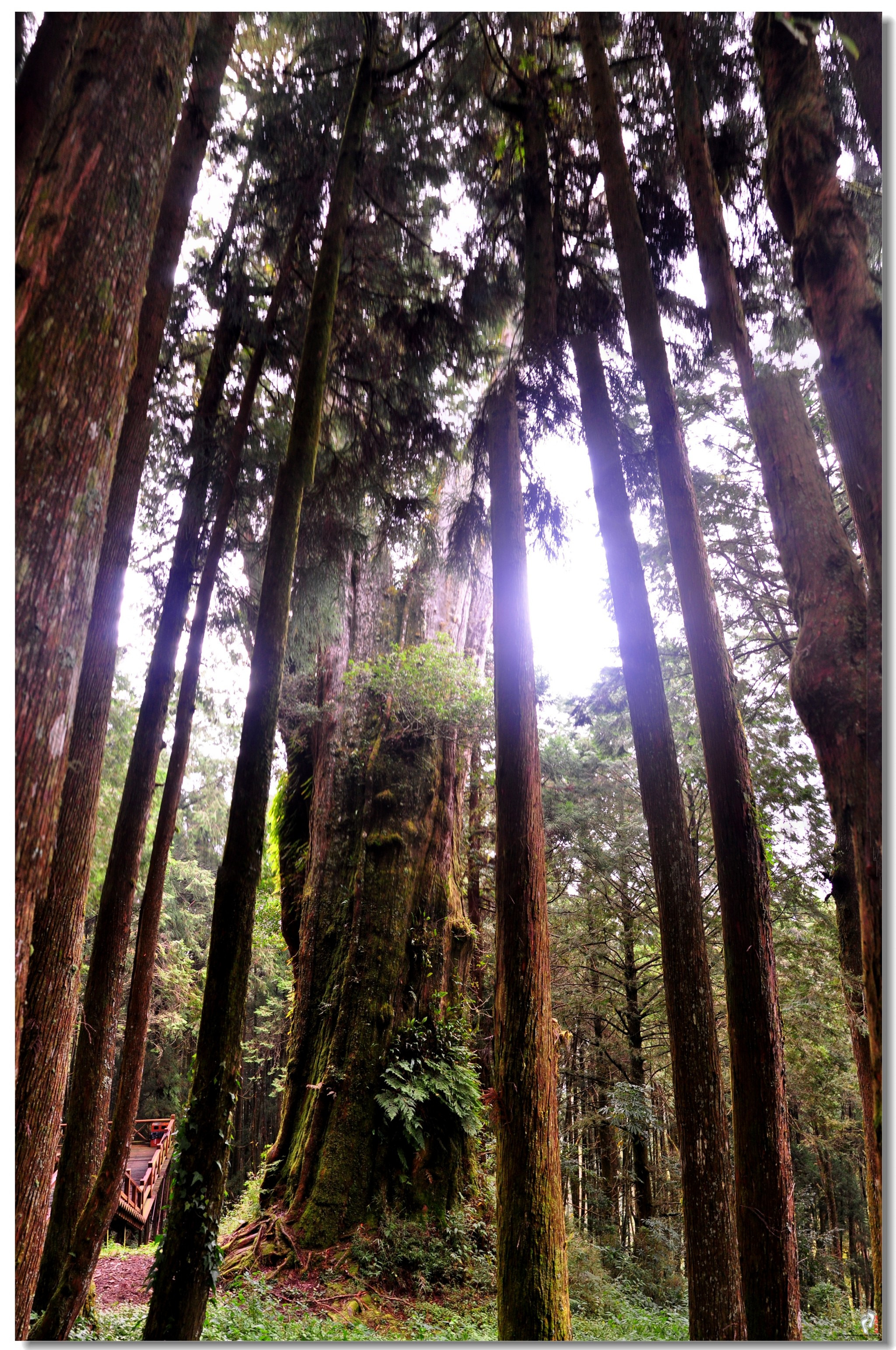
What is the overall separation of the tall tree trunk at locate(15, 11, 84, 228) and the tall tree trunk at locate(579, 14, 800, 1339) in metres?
3.10

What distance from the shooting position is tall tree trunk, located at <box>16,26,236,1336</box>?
330cm

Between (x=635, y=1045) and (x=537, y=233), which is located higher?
(x=537, y=233)

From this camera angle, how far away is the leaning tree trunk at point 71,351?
4.96ft

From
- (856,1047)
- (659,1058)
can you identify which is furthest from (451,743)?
(659,1058)

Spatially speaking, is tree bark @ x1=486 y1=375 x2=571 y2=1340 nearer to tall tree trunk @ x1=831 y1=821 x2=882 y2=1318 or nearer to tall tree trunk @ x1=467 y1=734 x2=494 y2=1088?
tall tree trunk @ x1=831 y1=821 x2=882 y2=1318

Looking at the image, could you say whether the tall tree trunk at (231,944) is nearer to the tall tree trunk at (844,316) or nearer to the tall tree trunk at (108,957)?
the tall tree trunk at (108,957)

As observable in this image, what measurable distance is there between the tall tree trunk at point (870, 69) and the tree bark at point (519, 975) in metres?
2.91

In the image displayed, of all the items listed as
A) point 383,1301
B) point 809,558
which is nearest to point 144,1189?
point 383,1301

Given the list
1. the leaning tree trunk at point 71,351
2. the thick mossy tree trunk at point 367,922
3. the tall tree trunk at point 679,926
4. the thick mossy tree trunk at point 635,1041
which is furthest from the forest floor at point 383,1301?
the leaning tree trunk at point 71,351

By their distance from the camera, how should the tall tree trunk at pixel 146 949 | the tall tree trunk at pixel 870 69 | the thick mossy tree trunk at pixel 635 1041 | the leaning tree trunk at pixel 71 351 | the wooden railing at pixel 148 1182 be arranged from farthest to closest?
1. the wooden railing at pixel 148 1182
2. the thick mossy tree trunk at pixel 635 1041
3. the tall tree trunk at pixel 146 949
4. the tall tree trunk at pixel 870 69
5. the leaning tree trunk at pixel 71 351

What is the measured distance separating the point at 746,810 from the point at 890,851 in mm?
986

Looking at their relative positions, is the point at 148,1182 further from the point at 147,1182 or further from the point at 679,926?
the point at 679,926

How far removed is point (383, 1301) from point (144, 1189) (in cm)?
1094

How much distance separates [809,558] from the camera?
3.43m
